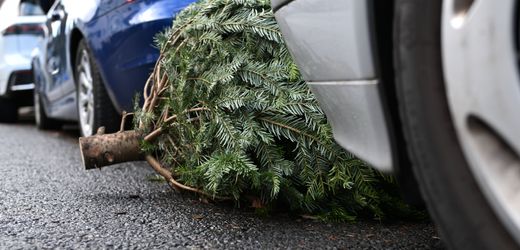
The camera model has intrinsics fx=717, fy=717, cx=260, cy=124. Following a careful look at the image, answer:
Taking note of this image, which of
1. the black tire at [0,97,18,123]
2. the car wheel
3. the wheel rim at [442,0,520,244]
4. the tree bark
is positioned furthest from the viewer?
the black tire at [0,97,18,123]

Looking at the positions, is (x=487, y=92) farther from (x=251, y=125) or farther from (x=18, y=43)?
(x=18, y=43)

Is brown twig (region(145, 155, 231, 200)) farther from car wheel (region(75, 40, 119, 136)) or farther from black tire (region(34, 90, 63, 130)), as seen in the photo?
black tire (region(34, 90, 63, 130))

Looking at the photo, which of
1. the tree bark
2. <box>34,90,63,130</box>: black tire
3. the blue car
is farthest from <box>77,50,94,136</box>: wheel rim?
<box>34,90,63,130</box>: black tire

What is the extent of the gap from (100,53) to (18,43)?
13.0 feet

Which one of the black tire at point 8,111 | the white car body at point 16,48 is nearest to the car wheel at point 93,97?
the white car body at point 16,48

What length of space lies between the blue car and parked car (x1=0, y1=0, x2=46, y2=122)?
6.46 feet

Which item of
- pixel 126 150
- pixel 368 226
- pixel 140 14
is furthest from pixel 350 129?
pixel 140 14

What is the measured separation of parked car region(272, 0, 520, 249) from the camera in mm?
1255

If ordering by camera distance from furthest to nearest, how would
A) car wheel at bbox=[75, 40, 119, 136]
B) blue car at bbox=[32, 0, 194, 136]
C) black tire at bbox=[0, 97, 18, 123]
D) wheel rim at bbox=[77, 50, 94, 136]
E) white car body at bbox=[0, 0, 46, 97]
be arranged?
1. black tire at bbox=[0, 97, 18, 123]
2. white car body at bbox=[0, 0, 46, 97]
3. wheel rim at bbox=[77, 50, 94, 136]
4. car wheel at bbox=[75, 40, 119, 136]
5. blue car at bbox=[32, 0, 194, 136]

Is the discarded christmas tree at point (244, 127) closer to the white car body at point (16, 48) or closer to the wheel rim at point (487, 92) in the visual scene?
the wheel rim at point (487, 92)

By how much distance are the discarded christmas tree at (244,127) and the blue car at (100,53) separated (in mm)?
418

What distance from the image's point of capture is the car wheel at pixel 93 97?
4004 millimetres

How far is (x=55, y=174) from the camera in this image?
12.4 ft

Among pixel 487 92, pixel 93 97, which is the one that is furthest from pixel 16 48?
pixel 487 92
